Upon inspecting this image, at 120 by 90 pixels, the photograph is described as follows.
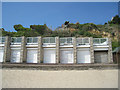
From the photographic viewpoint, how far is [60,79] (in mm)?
14586

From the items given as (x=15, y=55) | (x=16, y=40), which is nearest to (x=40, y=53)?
(x=15, y=55)

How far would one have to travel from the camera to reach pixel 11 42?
69.9 ft

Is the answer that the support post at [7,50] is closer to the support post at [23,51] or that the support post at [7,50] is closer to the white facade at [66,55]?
Result: the support post at [23,51]

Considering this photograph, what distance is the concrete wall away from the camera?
571 inches

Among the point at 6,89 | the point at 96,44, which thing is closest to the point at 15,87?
the point at 6,89

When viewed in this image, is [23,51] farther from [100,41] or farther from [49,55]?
[100,41]

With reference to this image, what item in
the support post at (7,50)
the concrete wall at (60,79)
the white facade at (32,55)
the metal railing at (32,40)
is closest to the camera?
the concrete wall at (60,79)

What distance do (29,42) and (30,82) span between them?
8.88m

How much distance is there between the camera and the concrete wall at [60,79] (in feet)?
47.6

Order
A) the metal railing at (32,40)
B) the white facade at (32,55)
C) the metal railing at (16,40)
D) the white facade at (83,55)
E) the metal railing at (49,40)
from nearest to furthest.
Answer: the white facade at (83,55)
the white facade at (32,55)
the metal railing at (16,40)
the metal railing at (32,40)
the metal railing at (49,40)

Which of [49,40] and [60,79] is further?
[49,40]

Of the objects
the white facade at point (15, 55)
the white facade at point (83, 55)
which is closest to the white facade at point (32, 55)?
the white facade at point (15, 55)

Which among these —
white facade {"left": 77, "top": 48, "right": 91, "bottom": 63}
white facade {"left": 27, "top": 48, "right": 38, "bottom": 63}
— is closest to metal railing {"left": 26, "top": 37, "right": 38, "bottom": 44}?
white facade {"left": 27, "top": 48, "right": 38, "bottom": 63}

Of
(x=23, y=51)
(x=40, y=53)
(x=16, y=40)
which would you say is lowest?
(x=40, y=53)
